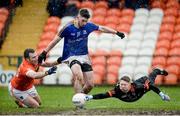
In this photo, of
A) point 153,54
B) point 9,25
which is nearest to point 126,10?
point 153,54

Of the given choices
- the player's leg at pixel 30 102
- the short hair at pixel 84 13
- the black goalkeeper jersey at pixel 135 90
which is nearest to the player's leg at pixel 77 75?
the black goalkeeper jersey at pixel 135 90

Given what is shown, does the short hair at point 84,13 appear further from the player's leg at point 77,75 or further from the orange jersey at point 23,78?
the orange jersey at point 23,78

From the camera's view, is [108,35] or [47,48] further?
[108,35]

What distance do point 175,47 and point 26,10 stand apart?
6.61 meters

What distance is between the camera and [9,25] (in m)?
30.2

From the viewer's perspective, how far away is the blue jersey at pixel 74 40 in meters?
18.0

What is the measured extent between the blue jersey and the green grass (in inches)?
59.8

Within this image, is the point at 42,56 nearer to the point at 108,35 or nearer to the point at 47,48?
the point at 47,48

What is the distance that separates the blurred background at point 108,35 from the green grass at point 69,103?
4.16ft

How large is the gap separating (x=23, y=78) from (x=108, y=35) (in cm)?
1127

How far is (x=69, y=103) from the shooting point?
20828 millimetres

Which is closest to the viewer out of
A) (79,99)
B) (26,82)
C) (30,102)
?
(79,99)

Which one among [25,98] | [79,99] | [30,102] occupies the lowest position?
[30,102]

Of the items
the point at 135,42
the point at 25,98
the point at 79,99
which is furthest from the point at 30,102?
the point at 135,42
